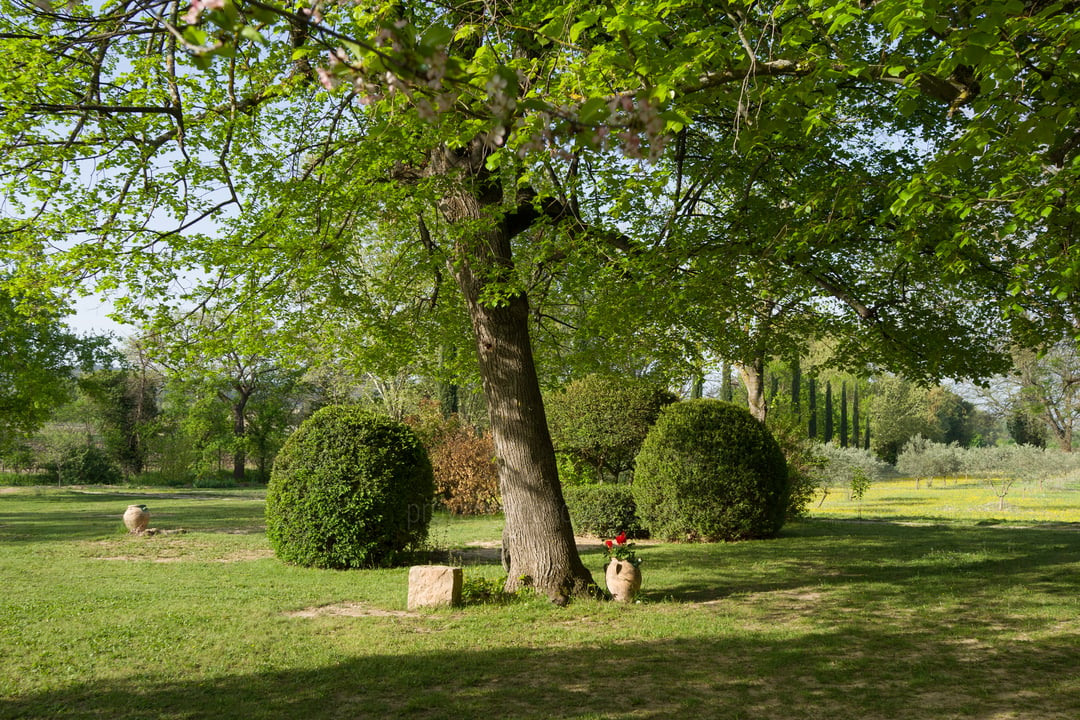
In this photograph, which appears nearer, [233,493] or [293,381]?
[233,493]

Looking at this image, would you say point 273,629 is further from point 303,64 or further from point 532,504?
point 303,64

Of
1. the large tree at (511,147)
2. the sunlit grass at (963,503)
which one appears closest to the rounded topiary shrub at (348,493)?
the large tree at (511,147)

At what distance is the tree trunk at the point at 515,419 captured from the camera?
7.93 meters

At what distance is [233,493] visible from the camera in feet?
97.9

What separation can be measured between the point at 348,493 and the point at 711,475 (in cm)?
599

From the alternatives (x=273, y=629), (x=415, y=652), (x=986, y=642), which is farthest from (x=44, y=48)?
(x=986, y=642)

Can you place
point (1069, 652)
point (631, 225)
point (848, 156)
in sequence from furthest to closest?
point (631, 225)
point (848, 156)
point (1069, 652)

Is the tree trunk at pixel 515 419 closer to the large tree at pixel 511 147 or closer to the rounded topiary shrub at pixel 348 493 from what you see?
the large tree at pixel 511 147

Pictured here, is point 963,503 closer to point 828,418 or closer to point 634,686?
point 828,418

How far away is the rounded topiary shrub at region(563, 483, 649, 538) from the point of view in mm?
14031

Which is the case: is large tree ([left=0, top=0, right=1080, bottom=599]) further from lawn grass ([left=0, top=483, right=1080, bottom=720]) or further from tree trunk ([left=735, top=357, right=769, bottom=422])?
tree trunk ([left=735, top=357, right=769, bottom=422])

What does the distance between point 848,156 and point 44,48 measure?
8376 mm

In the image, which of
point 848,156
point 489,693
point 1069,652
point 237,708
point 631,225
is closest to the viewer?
point 237,708

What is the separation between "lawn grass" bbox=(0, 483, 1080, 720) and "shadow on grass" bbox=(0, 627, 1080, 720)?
0.8 inches
